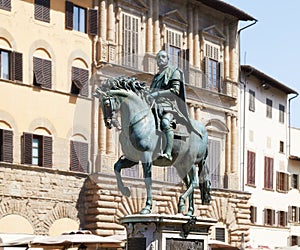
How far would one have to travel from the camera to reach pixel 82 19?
33188 millimetres

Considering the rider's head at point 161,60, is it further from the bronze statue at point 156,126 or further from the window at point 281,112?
the window at point 281,112

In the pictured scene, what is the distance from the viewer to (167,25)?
3712 cm

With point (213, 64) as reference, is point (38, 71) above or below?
below

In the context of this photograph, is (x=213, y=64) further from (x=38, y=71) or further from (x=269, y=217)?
(x=38, y=71)

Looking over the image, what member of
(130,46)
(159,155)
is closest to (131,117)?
(159,155)

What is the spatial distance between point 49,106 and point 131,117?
17279 millimetres

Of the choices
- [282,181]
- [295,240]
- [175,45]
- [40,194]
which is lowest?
[295,240]

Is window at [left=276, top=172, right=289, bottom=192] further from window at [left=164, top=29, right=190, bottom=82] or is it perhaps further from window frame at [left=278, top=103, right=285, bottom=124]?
window at [left=164, top=29, right=190, bottom=82]

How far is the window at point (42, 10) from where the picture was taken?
3119 cm

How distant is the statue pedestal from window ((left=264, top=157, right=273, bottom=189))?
3108 cm

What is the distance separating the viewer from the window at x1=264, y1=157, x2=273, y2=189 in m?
45.4

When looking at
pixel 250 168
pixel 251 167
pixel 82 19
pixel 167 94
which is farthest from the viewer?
pixel 251 167

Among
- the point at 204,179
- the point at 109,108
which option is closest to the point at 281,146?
the point at 204,179

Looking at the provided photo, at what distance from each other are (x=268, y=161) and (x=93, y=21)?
1618 centimetres
